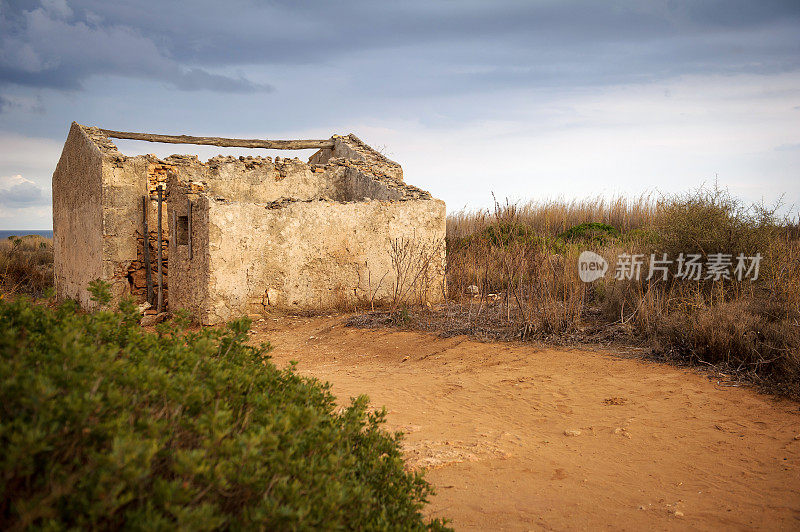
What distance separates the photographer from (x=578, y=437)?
187 inches

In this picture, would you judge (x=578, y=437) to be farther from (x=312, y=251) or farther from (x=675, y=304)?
(x=312, y=251)

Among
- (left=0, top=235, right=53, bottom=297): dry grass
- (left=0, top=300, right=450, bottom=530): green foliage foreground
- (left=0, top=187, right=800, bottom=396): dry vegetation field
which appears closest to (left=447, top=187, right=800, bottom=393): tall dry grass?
(left=0, top=187, right=800, bottom=396): dry vegetation field

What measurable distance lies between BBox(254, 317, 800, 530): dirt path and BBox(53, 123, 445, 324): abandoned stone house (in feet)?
8.97

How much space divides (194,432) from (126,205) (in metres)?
10.5

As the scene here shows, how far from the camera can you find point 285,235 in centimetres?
992

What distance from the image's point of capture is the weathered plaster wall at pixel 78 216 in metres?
11.1

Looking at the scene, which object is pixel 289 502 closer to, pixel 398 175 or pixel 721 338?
pixel 721 338

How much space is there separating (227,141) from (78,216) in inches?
150

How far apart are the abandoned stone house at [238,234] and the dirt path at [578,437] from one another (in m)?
2.73

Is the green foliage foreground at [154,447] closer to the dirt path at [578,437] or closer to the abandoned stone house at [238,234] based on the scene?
the dirt path at [578,437]

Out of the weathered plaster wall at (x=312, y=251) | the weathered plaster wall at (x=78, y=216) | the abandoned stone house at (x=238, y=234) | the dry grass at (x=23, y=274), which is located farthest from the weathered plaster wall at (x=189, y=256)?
the dry grass at (x=23, y=274)

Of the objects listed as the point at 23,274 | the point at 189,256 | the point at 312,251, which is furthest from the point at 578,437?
the point at 23,274

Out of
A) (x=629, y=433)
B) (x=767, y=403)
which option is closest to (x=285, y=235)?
(x=629, y=433)

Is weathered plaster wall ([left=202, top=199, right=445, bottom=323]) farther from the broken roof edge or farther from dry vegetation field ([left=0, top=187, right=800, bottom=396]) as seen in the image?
the broken roof edge
